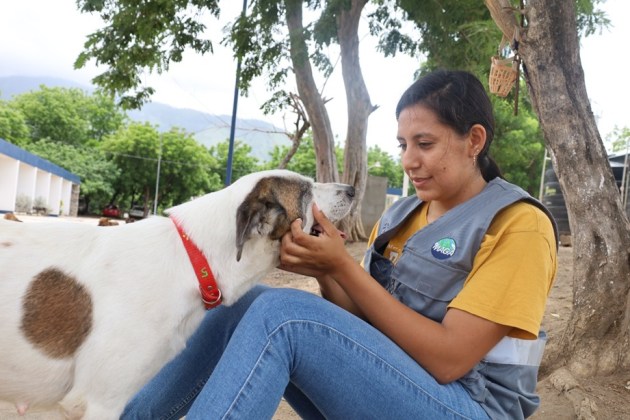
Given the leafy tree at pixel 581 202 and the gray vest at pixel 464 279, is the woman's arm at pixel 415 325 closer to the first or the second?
the gray vest at pixel 464 279

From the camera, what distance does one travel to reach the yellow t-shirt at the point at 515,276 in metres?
1.83

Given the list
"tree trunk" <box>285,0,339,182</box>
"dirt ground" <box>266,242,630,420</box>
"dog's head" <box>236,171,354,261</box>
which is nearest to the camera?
"dog's head" <box>236,171,354,261</box>

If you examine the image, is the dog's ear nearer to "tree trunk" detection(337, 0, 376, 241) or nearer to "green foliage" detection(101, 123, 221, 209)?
"tree trunk" detection(337, 0, 376, 241)

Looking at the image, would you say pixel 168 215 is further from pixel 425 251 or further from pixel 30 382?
pixel 425 251

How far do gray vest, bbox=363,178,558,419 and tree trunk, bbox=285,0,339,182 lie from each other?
8640mm

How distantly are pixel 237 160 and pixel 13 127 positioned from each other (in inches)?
830

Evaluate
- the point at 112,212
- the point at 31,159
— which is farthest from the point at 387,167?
the point at 31,159

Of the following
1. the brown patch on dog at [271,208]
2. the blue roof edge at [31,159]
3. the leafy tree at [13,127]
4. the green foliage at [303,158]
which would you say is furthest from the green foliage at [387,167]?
the brown patch on dog at [271,208]

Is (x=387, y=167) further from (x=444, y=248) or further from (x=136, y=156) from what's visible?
(x=444, y=248)

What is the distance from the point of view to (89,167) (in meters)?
48.2

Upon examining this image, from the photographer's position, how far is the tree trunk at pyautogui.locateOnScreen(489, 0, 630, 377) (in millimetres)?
3508

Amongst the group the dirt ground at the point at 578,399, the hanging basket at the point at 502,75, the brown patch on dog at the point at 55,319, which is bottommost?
the dirt ground at the point at 578,399

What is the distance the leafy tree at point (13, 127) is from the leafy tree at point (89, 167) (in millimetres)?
1560

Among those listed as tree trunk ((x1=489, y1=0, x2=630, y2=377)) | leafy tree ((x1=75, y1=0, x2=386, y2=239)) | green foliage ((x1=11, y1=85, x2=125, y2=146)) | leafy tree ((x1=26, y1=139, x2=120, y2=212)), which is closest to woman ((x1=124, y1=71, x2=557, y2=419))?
tree trunk ((x1=489, y1=0, x2=630, y2=377))
